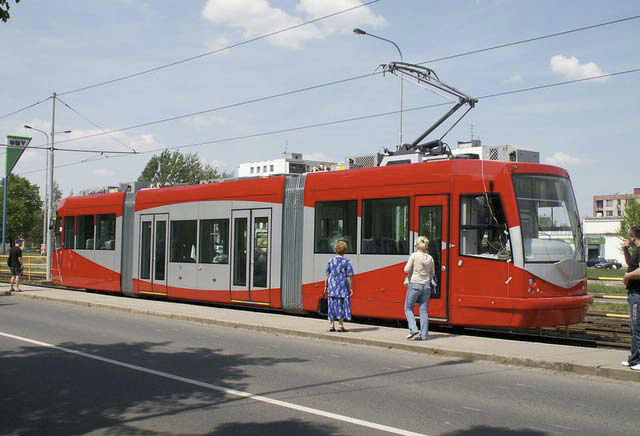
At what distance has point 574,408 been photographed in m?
7.43

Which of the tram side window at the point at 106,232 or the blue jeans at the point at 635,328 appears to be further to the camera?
the tram side window at the point at 106,232

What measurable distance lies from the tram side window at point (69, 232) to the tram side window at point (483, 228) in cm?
1610

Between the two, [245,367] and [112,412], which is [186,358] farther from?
[112,412]

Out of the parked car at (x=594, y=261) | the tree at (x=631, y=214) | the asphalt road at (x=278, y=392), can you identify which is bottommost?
the asphalt road at (x=278, y=392)

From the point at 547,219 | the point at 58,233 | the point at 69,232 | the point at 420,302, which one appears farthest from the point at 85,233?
the point at 547,219

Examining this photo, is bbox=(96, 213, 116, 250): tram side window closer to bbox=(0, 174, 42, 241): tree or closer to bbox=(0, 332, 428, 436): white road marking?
bbox=(0, 332, 428, 436): white road marking

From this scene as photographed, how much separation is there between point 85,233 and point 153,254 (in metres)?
4.53

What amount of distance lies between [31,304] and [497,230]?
13.5 metres

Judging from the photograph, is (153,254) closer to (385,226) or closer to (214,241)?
(214,241)

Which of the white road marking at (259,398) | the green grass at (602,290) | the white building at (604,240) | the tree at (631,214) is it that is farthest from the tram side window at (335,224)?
the white building at (604,240)

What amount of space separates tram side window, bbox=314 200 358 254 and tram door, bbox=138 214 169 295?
6302 millimetres

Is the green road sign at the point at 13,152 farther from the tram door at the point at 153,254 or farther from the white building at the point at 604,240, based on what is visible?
the white building at the point at 604,240

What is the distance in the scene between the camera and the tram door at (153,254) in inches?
804

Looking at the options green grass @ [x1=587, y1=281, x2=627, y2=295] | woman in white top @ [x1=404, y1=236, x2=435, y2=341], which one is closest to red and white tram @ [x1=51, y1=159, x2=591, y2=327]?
woman in white top @ [x1=404, y1=236, x2=435, y2=341]
